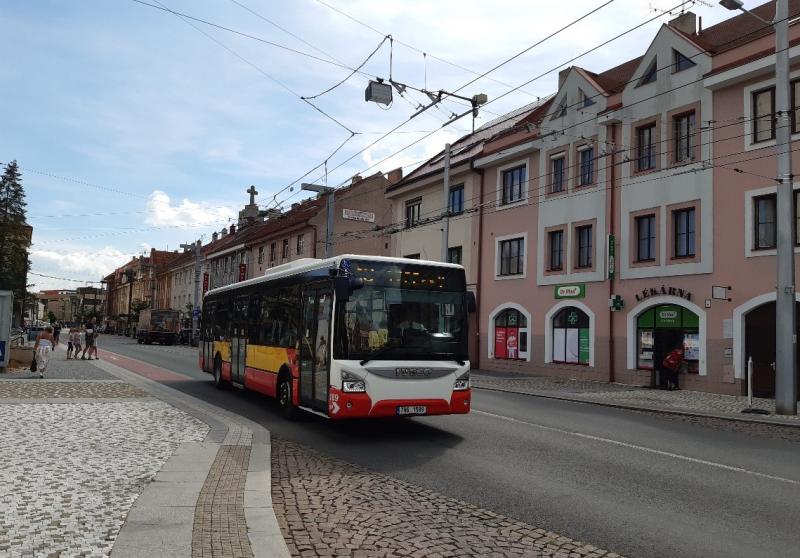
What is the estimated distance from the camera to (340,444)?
9641mm

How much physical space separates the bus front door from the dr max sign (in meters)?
16.0

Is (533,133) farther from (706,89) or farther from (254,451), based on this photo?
(254,451)

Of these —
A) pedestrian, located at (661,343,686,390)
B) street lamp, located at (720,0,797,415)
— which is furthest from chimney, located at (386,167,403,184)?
street lamp, located at (720,0,797,415)

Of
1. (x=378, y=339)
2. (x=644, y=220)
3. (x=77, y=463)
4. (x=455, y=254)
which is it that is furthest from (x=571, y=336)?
(x=77, y=463)

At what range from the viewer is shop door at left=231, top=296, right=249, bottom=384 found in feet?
49.3

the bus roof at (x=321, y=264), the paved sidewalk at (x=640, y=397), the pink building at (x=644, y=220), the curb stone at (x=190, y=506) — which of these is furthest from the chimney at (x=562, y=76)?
the curb stone at (x=190, y=506)

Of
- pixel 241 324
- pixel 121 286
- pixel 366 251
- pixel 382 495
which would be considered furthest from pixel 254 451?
pixel 121 286

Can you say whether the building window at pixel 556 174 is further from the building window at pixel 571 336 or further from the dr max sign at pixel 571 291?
the building window at pixel 571 336

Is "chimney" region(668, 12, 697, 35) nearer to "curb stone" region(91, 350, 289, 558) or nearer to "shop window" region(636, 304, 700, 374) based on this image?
"shop window" region(636, 304, 700, 374)

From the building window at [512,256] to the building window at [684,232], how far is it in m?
7.41

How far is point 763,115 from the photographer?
19.3 meters

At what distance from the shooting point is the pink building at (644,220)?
1944cm

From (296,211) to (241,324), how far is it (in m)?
41.9

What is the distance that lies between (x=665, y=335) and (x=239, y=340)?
1417 cm
